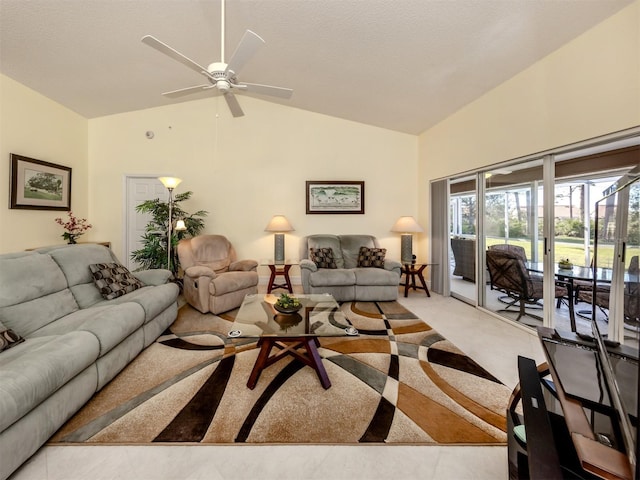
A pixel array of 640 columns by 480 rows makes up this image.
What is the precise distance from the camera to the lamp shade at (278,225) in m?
4.29

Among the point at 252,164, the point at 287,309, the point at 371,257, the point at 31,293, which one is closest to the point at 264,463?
the point at 287,309

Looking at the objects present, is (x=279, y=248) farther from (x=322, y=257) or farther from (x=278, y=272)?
(x=322, y=257)

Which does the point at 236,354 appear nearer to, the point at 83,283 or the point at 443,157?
the point at 83,283

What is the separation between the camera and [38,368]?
128cm

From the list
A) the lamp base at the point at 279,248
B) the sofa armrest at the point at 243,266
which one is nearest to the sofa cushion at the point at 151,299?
the sofa armrest at the point at 243,266

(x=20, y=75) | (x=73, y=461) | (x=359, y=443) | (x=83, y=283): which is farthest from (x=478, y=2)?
(x=20, y=75)

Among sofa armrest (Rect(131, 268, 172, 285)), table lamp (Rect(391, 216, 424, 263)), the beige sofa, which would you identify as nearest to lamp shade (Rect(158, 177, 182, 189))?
the beige sofa

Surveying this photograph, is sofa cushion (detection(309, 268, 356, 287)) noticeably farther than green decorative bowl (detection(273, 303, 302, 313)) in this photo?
Yes

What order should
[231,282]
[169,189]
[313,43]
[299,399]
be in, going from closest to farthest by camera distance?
[299,399] < [313,43] < [231,282] < [169,189]

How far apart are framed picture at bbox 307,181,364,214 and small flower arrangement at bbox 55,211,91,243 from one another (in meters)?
3.63

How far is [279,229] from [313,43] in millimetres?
2534

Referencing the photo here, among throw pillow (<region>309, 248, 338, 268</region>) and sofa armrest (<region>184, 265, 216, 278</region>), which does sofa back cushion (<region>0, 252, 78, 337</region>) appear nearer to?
sofa armrest (<region>184, 265, 216, 278</region>)

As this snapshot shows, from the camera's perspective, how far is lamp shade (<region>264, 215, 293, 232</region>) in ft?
14.1

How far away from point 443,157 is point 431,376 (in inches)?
132
